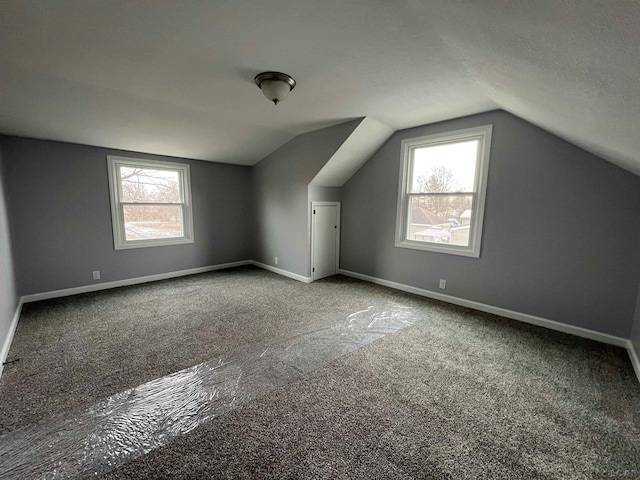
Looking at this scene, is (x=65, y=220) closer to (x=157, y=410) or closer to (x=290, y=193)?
(x=290, y=193)

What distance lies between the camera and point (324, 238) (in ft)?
15.7

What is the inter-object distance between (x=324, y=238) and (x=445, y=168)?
2.23 m

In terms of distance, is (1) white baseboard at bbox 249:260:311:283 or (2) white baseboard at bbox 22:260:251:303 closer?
(2) white baseboard at bbox 22:260:251:303

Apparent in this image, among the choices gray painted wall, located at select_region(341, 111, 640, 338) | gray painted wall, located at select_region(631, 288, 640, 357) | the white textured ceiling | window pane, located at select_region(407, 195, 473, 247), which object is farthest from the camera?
window pane, located at select_region(407, 195, 473, 247)

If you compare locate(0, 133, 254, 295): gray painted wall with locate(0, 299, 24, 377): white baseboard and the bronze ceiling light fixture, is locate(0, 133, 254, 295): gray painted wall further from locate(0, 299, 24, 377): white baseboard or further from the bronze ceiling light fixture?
the bronze ceiling light fixture

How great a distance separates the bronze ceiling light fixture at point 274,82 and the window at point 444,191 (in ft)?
7.36

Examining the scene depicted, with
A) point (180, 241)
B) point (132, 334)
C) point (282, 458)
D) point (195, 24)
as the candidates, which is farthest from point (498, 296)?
point (180, 241)

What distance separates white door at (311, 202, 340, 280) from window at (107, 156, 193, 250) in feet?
7.85

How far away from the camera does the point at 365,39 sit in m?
1.81

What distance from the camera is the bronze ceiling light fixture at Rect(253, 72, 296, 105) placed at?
229 centimetres


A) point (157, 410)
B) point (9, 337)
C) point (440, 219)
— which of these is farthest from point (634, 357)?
point (9, 337)

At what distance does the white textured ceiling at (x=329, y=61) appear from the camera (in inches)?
48.1

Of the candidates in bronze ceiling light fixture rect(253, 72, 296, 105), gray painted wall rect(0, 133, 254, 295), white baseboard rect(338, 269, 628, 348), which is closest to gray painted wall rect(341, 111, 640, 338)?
white baseboard rect(338, 269, 628, 348)

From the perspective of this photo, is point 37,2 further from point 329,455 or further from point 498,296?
point 498,296
